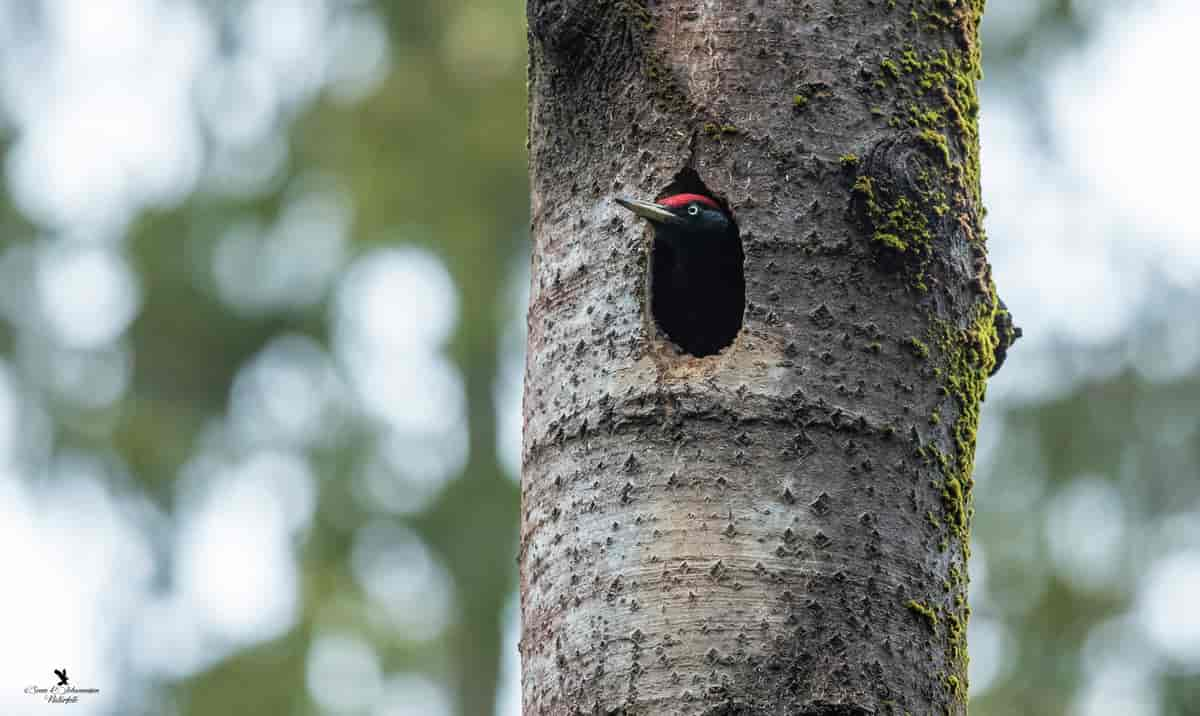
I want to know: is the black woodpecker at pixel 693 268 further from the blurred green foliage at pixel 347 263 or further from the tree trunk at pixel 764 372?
the blurred green foliage at pixel 347 263

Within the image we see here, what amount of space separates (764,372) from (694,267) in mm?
803

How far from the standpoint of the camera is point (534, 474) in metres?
2.71

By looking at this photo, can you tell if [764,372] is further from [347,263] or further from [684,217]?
[347,263]

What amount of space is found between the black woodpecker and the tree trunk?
59 millimetres

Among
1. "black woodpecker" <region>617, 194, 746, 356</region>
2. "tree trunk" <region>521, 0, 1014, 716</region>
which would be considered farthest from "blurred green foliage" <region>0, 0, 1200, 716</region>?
"tree trunk" <region>521, 0, 1014, 716</region>

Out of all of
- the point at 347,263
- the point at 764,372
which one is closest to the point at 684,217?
the point at 764,372

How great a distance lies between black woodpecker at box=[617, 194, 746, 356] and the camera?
9.16 ft

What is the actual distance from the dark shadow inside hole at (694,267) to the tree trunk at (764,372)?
0.17 feet

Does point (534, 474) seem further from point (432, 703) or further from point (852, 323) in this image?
point (432, 703)

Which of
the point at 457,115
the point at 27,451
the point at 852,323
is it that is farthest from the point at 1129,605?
the point at 27,451

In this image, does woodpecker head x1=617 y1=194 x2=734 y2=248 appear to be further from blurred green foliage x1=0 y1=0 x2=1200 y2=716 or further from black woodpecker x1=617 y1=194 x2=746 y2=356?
blurred green foliage x1=0 y1=0 x2=1200 y2=716

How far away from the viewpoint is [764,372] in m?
2.56

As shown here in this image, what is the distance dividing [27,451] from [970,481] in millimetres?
8428

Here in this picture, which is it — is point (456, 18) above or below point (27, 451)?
above
